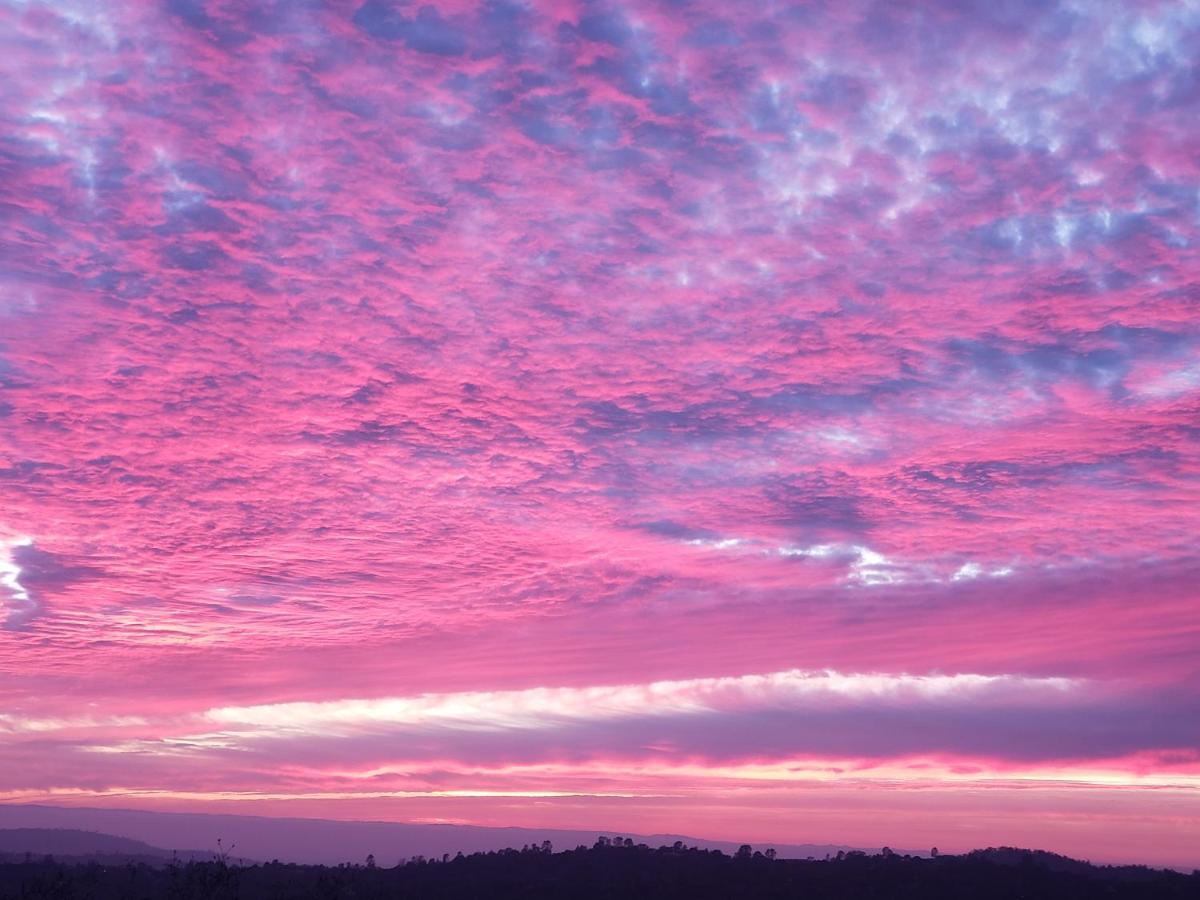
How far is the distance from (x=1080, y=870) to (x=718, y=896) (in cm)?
3881

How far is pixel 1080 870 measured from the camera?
11019 centimetres

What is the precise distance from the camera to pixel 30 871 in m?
120

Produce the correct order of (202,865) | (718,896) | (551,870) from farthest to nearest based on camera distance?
(551,870) → (718,896) → (202,865)

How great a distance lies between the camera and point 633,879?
358 feet

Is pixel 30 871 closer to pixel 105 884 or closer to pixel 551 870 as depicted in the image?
pixel 105 884

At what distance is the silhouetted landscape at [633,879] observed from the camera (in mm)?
93438

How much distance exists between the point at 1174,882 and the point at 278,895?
8070 centimetres

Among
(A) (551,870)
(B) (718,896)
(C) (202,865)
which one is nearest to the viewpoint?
(C) (202,865)

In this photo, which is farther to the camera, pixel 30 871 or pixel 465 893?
pixel 30 871

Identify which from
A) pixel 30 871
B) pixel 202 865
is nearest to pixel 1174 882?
pixel 202 865

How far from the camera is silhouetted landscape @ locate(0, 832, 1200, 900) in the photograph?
93438mm

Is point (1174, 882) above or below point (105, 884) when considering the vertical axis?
above

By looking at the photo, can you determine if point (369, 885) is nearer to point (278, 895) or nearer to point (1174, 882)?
point (278, 895)

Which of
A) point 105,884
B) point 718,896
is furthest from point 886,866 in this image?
point 105,884
